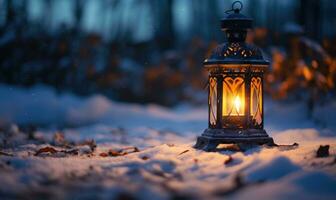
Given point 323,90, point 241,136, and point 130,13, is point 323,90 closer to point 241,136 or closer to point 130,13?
point 241,136

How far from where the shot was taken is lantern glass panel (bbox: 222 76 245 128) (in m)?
6.09

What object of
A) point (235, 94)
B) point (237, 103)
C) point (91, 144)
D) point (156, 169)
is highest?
point (235, 94)

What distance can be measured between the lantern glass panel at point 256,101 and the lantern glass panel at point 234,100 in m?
0.13

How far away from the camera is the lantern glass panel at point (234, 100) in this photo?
609 centimetres

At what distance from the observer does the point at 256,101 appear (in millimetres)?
6203

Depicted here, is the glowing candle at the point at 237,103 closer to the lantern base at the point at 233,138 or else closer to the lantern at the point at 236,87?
the lantern at the point at 236,87

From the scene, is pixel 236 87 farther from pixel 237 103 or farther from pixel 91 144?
pixel 91 144

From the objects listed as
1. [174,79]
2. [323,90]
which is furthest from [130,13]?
[323,90]

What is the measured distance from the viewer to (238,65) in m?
5.99

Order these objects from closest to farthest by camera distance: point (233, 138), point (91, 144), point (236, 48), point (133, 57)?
point (233, 138)
point (236, 48)
point (91, 144)
point (133, 57)

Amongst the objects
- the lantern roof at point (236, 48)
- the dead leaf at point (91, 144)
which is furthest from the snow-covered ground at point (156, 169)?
the lantern roof at point (236, 48)

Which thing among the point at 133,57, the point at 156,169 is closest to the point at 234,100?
the point at 156,169

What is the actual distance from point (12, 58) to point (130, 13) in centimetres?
1099

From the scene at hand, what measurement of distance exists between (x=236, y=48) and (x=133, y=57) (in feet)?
52.1
